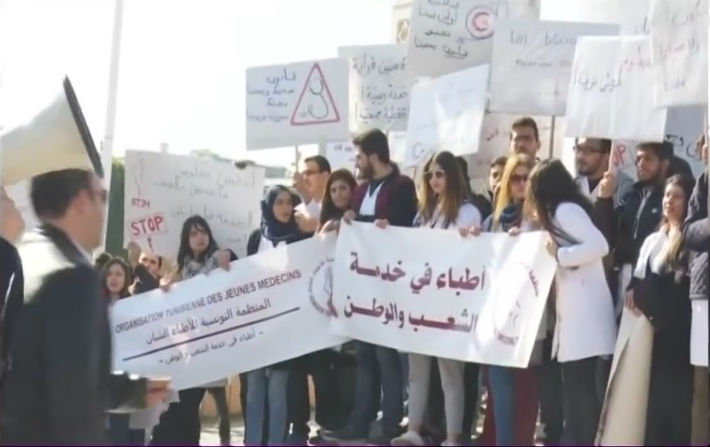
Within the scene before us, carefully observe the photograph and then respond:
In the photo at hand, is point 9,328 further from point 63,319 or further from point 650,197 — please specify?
point 650,197

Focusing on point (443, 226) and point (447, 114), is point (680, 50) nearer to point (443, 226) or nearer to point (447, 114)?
point (443, 226)

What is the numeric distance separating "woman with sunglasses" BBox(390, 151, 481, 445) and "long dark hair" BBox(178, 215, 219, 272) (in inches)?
66.6

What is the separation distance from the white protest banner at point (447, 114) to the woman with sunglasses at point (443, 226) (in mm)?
1144

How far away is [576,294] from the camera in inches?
219

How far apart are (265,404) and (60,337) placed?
3.68 metres

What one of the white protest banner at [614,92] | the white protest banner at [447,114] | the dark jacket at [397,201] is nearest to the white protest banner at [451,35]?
the white protest banner at [447,114]

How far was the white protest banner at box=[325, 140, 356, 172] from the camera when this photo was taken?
393 inches

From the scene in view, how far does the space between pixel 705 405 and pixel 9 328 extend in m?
3.11

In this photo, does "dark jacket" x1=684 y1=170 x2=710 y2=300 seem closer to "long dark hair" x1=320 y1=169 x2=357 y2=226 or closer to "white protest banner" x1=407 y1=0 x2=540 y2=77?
"long dark hair" x1=320 y1=169 x2=357 y2=226

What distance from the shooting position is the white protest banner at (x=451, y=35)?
27.8ft

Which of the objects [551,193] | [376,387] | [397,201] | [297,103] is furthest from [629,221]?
[297,103]

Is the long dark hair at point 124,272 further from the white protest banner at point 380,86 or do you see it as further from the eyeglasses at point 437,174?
the white protest banner at point 380,86

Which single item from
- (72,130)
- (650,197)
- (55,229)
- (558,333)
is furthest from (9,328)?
(650,197)

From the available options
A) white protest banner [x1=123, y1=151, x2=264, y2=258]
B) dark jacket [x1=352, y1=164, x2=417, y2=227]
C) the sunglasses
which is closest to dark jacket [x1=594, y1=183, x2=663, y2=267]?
the sunglasses
